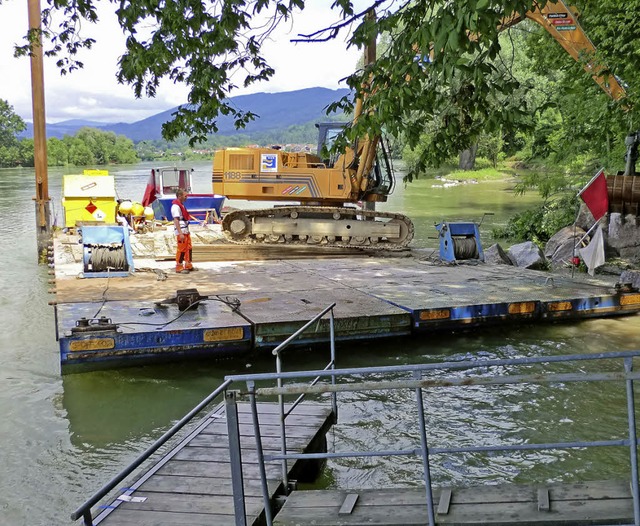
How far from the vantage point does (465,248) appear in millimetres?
14984

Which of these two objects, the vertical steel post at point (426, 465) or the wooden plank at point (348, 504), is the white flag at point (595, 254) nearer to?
the wooden plank at point (348, 504)

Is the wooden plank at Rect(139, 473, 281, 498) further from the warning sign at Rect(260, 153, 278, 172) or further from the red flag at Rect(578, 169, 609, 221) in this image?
the warning sign at Rect(260, 153, 278, 172)

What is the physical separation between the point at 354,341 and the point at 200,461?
5.08 meters

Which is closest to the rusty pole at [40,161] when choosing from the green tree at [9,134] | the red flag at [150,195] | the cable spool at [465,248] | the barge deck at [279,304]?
the red flag at [150,195]

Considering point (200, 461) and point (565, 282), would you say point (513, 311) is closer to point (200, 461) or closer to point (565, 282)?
point (565, 282)

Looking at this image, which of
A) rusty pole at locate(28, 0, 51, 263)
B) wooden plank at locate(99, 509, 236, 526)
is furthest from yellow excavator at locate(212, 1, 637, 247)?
wooden plank at locate(99, 509, 236, 526)

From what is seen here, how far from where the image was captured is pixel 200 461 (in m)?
5.48

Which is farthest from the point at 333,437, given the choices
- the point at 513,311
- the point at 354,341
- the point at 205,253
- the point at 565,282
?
the point at 205,253

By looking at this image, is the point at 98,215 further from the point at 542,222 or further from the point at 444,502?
the point at 444,502

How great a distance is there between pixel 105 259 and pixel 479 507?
9.68 m

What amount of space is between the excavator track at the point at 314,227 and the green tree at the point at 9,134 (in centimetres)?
10604

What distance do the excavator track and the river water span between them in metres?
6.38

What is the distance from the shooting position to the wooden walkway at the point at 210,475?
15.1ft

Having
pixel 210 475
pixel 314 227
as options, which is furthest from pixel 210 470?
pixel 314 227
